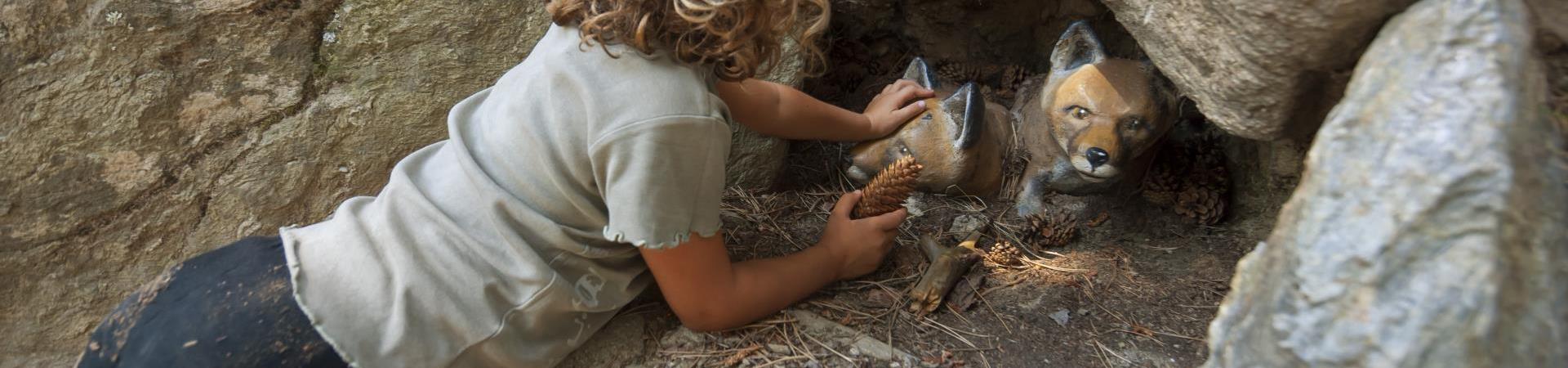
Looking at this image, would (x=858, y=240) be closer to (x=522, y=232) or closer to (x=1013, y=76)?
(x=522, y=232)

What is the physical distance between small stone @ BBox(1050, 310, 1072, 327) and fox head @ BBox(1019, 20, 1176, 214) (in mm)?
393

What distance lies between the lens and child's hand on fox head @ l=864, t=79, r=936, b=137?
240 centimetres

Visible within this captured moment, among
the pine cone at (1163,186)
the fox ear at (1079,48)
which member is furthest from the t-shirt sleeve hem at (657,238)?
the pine cone at (1163,186)

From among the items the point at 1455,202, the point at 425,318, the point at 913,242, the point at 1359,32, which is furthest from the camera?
the point at 913,242

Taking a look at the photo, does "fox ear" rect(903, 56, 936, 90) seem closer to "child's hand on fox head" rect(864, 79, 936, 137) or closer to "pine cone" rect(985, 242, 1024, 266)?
"child's hand on fox head" rect(864, 79, 936, 137)

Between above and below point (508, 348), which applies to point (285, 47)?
above

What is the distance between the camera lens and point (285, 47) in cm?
223

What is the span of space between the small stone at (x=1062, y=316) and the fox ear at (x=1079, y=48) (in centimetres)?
65

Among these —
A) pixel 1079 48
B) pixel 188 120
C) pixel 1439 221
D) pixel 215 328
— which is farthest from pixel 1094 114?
pixel 188 120

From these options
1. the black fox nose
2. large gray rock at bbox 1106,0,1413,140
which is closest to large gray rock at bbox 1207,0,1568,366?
large gray rock at bbox 1106,0,1413,140

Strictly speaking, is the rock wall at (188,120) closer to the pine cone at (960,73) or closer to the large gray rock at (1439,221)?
the pine cone at (960,73)

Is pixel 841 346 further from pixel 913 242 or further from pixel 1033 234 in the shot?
pixel 1033 234

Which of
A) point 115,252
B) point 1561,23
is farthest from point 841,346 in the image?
point 115,252

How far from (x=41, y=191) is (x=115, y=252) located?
188 millimetres
